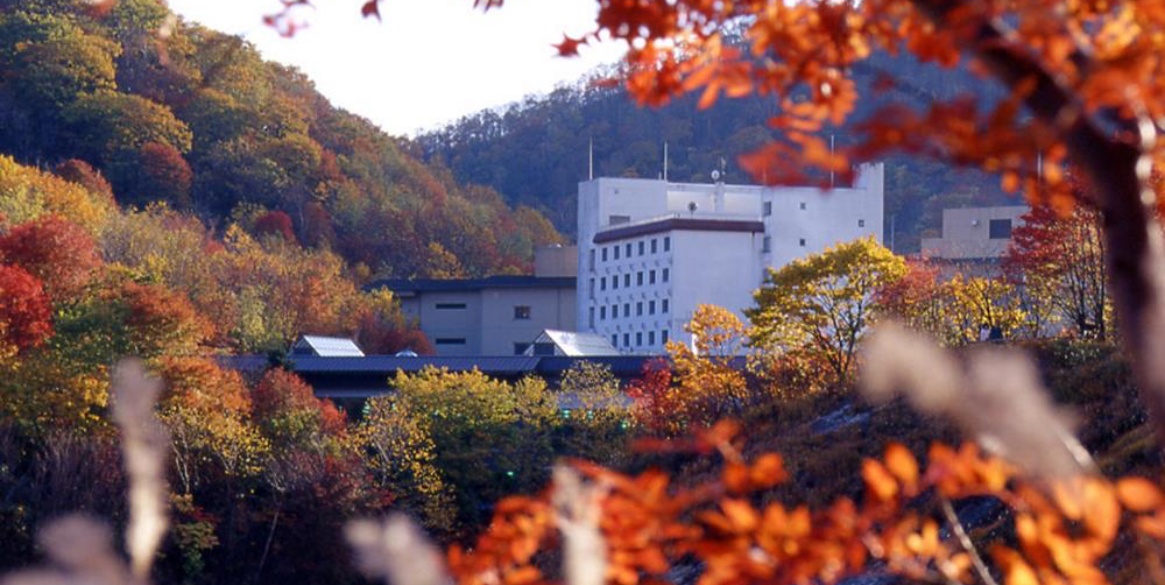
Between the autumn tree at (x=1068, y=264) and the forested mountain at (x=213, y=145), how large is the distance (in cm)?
4312

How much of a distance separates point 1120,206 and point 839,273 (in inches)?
1310

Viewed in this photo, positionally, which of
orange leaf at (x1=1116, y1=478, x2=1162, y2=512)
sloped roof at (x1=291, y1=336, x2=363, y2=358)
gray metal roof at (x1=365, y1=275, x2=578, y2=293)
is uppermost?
gray metal roof at (x1=365, y1=275, x2=578, y2=293)

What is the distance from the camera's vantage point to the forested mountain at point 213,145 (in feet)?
244

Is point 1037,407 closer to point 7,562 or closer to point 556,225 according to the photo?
point 7,562

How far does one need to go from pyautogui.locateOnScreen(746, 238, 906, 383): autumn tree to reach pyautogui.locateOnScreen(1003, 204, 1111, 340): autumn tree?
291 cm

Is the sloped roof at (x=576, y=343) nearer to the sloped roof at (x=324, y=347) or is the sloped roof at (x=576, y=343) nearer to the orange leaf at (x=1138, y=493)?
the sloped roof at (x=324, y=347)

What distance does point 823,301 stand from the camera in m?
35.8

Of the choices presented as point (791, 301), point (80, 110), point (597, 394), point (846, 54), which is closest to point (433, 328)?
point (80, 110)

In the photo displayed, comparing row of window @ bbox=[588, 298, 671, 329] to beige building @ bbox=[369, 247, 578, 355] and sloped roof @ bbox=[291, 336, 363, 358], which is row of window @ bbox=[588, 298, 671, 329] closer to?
beige building @ bbox=[369, 247, 578, 355]

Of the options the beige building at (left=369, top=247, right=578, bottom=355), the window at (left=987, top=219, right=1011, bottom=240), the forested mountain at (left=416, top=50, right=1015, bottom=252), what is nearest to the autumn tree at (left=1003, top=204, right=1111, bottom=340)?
the window at (left=987, top=219, right=1011, bottom=240)

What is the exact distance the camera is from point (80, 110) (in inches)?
2948

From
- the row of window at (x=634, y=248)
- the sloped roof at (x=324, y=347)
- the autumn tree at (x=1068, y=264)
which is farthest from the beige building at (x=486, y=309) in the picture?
the autumn tree at (x=1068, y=264)

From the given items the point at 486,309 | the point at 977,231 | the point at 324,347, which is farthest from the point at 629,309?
the point at 324,347

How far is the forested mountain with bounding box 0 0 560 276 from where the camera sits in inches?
2933
